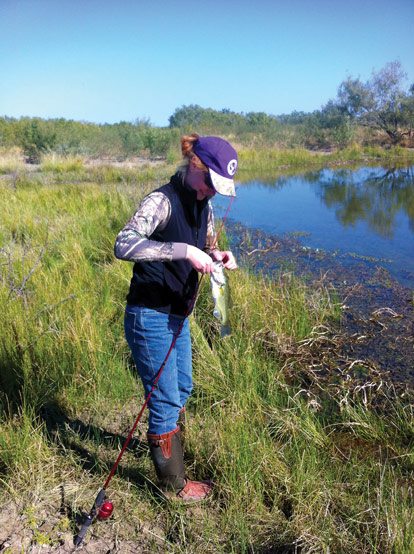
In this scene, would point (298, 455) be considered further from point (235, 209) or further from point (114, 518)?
point (235, 209)

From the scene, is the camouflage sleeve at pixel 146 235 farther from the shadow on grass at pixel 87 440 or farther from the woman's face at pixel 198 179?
the shadow on grass at pixel 87 440

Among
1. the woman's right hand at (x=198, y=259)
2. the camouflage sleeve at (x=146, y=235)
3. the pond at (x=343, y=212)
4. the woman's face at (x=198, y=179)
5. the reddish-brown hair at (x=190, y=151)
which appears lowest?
the pond at (x=343, y=212)

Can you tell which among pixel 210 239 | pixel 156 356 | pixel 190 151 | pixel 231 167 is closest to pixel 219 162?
pixel 231 167

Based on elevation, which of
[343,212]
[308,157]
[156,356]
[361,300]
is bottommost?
[361,300]

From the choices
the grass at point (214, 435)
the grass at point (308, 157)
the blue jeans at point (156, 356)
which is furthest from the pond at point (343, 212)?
the blue jeans at point (156, 356)

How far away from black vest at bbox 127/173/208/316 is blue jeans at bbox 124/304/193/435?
0.06 m

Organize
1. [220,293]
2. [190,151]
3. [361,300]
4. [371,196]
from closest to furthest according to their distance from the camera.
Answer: [190,151]
[220,293]
[361,300]
[371,196]

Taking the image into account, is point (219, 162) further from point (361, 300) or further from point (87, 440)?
point (361, 300)

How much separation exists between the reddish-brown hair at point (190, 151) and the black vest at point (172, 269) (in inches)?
4.1

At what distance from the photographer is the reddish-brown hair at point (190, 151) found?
2078 millimetres

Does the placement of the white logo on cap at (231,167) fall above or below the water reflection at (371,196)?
above

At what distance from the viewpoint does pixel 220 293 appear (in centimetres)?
235

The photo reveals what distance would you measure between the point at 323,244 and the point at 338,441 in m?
5.73

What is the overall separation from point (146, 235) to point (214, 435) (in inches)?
55.1
